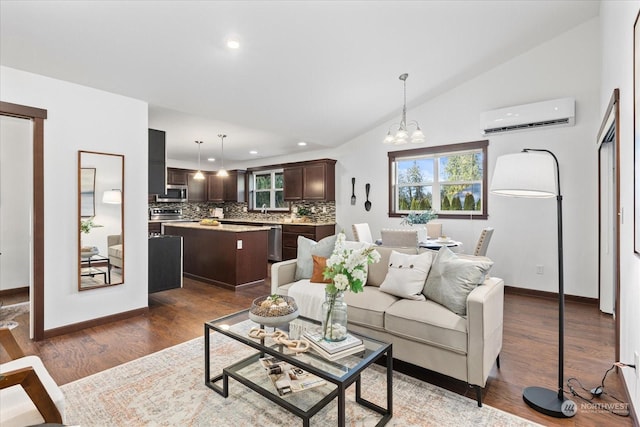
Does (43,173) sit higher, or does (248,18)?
(248,18)

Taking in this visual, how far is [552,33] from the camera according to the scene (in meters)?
4.23

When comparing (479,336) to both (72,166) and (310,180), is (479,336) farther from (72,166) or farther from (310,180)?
(310,180)

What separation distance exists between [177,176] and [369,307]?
7.24 metres

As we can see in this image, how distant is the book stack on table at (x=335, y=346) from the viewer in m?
1.76

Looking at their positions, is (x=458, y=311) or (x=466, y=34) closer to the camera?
(x=458, y=311)

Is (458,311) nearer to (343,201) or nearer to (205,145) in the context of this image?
(343,201)

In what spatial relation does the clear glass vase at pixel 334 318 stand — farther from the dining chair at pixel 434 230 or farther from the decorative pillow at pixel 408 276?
the dining chair at pixel 434 230

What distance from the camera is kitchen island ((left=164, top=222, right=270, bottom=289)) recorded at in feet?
16.0

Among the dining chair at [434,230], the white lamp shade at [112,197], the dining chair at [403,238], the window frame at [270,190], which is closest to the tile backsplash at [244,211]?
the window frame at [270,190]

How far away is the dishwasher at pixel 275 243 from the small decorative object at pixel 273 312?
16.4 feet

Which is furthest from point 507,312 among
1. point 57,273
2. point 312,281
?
point 57,273

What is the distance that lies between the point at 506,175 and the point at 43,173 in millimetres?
3851
